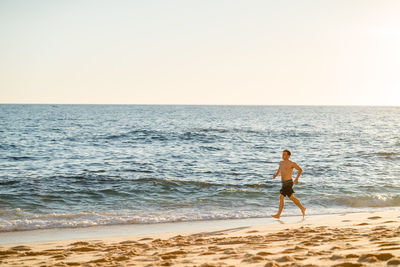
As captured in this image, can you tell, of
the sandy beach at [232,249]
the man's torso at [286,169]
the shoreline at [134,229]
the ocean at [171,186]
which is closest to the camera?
the sandy beach at [232,249]

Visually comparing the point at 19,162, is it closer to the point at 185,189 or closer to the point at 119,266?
the point at 185,189

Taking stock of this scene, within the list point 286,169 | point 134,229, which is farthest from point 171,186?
point 286,169

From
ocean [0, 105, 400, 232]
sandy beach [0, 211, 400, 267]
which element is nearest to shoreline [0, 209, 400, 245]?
ocean [0, 105, 400, 232]

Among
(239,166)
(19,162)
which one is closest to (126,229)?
(239,166)

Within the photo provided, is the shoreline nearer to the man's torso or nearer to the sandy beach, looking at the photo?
the sandy beach

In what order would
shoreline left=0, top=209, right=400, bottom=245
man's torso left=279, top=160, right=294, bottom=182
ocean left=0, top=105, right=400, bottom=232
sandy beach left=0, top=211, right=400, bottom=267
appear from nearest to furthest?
sandy beach left=0, top=211, right=400, bottom=267
shoreline left=0, top=209, right=400, bottom=245
man's torso left=279, top=160, right=294, bottom=182
ocean left=0, top=105, right=400, bottom=232

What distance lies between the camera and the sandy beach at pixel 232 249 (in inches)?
195

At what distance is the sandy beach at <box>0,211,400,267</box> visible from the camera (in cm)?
495

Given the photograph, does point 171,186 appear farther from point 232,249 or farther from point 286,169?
point 232,249

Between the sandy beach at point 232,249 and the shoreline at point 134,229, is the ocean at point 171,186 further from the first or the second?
the sandy beach at point 232,249

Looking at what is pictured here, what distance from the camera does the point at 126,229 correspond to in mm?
8539

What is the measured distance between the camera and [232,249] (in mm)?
5875

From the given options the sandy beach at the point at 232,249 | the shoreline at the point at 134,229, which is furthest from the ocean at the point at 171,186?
the sandy beach at the point at 232,249

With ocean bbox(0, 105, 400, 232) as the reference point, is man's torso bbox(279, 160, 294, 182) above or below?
above
